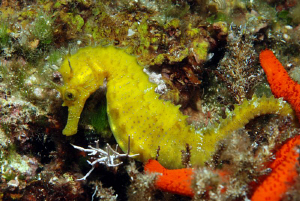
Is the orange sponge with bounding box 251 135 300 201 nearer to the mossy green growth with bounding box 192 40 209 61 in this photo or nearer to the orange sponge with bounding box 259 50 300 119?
the orange sponge with bounding box 259 50 300 119

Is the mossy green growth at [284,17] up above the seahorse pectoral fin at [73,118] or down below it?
above

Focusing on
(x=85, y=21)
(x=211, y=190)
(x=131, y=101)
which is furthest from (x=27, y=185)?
(x=85, y=21)

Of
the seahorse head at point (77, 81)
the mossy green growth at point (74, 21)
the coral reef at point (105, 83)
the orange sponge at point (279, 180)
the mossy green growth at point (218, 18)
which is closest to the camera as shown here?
the orange sponge at point (279, 180)

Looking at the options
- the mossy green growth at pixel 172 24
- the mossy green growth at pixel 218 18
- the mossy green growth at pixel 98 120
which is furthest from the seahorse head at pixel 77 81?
the mossy green growth at pixel 218 18

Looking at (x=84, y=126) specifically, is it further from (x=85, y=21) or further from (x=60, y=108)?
(x=85, y=21)

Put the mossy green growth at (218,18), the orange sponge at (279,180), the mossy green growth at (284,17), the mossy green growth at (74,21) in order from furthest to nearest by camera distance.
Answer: the mossy green growth at (284,17), the mossy green growth at (218,18), the mossy green growth at (74,21), the orange sponge at (279,180)

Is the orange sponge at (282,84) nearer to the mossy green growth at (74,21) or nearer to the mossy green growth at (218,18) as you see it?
the mossy green growth at (218,18)
